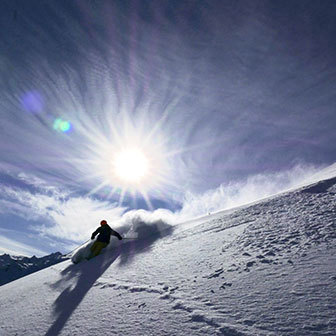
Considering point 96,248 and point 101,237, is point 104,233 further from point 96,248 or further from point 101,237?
point 96,248

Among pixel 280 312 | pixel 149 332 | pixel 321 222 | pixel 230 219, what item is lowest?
pixel 149 332

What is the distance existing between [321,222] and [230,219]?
3315mm

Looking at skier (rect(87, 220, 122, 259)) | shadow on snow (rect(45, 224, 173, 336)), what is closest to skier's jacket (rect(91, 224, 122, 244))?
skier (rect(87, 220, 122, 259))

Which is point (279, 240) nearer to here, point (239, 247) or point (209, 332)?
→ point (239, 247)

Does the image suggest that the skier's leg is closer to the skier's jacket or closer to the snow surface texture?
the skier's jacket

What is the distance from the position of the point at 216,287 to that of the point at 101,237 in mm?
7593

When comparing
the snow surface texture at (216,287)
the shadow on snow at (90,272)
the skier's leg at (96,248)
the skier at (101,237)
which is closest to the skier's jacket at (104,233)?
the skier at (101,237)

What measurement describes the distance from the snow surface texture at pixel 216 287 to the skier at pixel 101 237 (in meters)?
2.15

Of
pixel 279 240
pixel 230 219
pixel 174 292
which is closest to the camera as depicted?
pixel 174 292

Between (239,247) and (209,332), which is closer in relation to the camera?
(209,332)

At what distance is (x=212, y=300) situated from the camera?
4.00 metres

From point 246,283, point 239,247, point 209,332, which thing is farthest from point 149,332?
point 239,247

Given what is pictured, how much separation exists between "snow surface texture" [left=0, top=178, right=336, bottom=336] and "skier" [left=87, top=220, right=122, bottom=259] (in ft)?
7.06

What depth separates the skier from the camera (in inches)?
422
